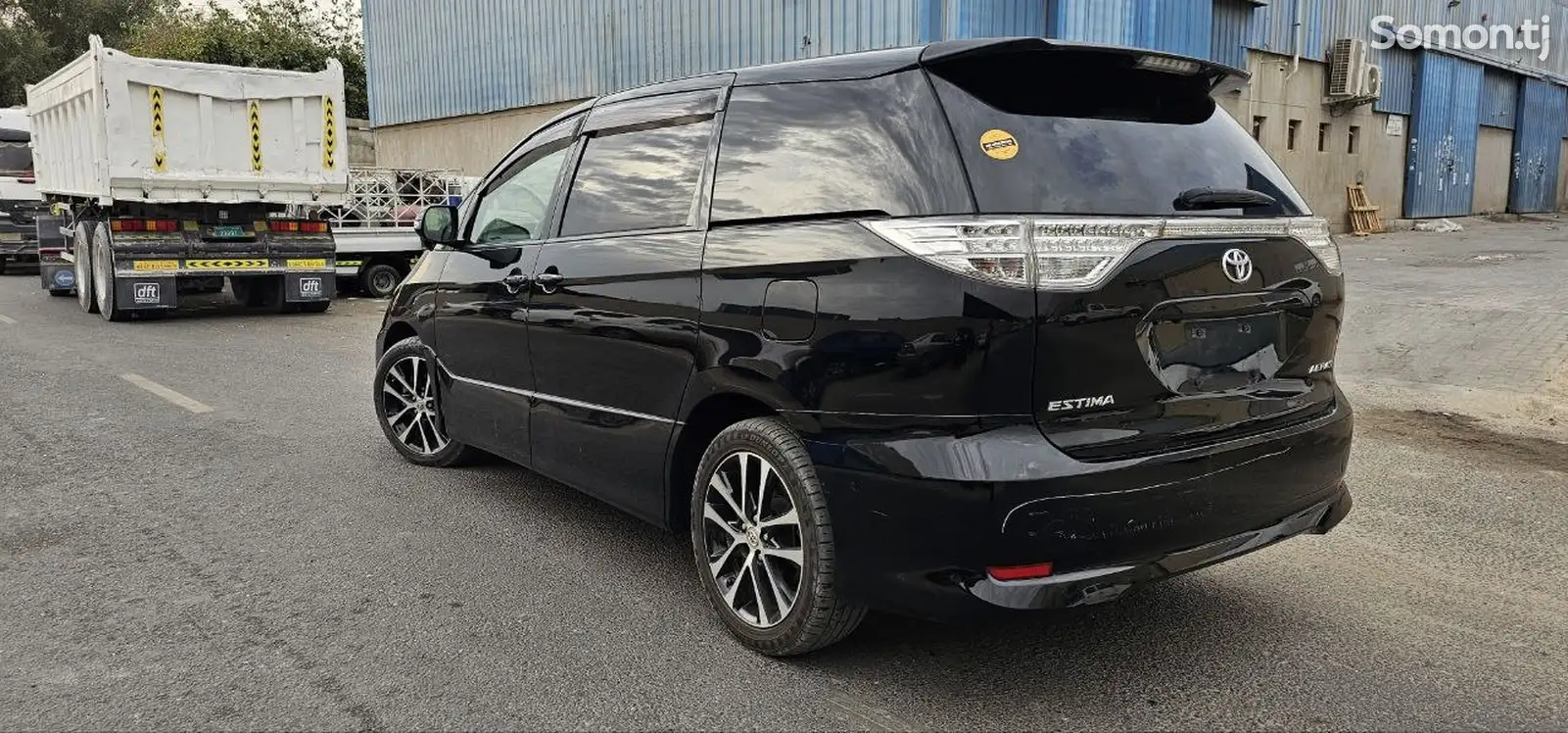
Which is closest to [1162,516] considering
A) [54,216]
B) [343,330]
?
[343,330]

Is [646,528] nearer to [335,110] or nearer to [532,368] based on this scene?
[532,368]

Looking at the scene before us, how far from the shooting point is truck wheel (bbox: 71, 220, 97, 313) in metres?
13.0

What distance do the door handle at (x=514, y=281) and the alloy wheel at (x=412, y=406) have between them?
44.3 inches

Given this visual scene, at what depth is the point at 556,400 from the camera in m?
4.14

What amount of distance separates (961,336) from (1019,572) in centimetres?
62

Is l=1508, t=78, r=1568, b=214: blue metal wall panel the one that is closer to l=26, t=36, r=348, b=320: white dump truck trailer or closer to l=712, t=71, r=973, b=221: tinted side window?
l=26, t=36, r=348, b=320: white dump truck trailer

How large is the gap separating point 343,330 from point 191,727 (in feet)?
31.5

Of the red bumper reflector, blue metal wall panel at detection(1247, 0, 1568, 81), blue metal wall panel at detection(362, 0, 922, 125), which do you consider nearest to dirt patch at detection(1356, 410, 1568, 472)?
the red bumper reflector

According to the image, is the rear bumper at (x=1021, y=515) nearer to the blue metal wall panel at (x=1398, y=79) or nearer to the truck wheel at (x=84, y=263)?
the truck wheel at (x=84, y=263)

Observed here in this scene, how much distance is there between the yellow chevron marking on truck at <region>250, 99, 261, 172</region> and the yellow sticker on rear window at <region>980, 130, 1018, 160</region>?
12.0 meters

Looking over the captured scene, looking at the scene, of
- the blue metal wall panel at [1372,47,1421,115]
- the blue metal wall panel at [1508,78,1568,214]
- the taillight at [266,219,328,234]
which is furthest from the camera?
the blue metal wall panel at [1508,78,1568,214]

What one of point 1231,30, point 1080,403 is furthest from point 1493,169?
point 1080,403

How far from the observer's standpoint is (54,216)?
15070 millimetres

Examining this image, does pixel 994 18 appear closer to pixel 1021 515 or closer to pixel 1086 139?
pixel 1086 139
